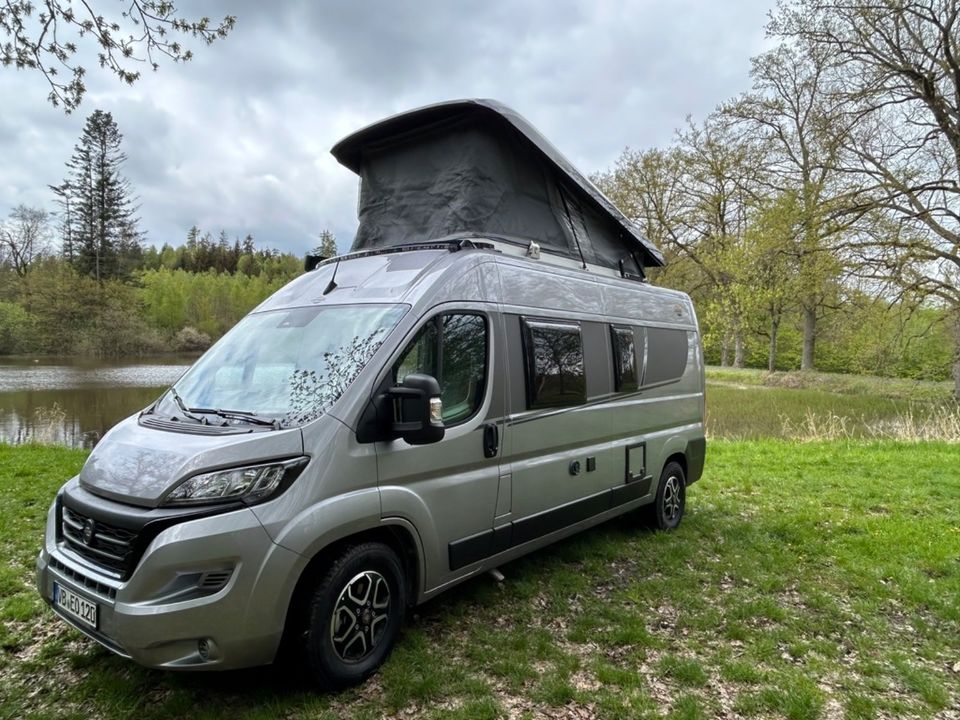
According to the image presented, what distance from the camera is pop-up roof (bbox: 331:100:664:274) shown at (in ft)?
15.3

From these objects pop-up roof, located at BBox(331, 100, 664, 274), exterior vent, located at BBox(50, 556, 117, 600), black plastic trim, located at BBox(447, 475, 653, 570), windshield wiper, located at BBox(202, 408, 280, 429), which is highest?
pop-up roof, located at BBox(331, 100, 664, 274)

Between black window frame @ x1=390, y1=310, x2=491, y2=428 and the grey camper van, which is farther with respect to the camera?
black window frame @ x1=390, y1=310, x2=491, y2=428

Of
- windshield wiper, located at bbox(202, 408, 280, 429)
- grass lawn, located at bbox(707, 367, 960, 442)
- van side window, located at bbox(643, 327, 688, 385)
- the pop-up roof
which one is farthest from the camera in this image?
grass lawn, located at bbox(707, 367, 960, 442)

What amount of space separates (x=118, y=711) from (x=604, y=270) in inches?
188

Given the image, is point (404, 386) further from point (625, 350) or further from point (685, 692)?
point (625, 350)

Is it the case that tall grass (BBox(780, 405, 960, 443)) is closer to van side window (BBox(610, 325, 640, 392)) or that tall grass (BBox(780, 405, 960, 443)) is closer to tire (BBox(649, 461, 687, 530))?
tire (BBox(649, 461, 687, 530))

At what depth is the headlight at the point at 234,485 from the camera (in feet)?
9.18

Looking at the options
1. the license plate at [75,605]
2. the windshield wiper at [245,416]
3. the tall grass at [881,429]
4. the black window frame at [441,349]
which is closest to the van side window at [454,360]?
the black window frame at [441,349]

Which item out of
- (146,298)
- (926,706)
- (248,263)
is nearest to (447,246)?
(926,706)

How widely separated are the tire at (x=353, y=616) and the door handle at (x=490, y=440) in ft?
2.92

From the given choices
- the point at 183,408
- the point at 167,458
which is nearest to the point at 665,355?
the point at 183,408

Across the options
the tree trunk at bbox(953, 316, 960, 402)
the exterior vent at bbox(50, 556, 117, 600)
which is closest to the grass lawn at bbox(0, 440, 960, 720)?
the exterior vent at bbox(50, 556, 117, 600)

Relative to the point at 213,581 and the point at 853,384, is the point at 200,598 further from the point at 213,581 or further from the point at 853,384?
the point at 853,384

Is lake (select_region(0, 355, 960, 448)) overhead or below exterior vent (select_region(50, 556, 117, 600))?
below
